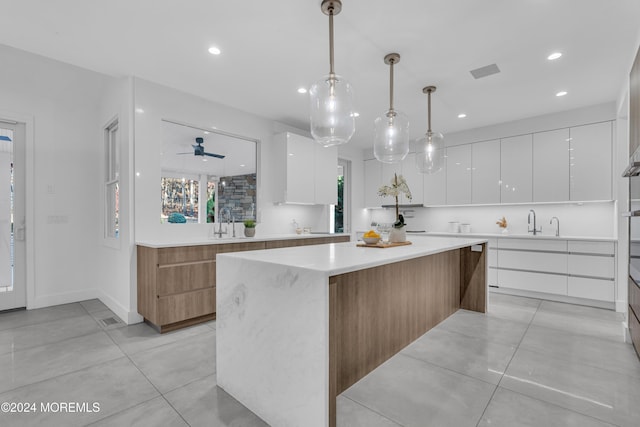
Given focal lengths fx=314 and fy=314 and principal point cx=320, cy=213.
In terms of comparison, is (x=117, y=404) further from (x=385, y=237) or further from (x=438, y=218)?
(x=438, y=218)

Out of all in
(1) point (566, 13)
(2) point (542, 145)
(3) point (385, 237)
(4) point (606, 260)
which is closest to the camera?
(1) point (566, 13)

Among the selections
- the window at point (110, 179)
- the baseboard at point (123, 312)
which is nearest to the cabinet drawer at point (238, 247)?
the baseboard at point (123, 312)

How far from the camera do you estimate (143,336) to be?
9.78 feet

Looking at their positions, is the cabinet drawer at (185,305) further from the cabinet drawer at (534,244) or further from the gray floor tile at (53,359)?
the cabinet drawer at (534,244)

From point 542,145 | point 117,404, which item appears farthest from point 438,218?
point 117,404

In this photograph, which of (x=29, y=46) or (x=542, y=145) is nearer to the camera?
(x=29, y=46)

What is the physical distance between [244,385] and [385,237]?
2144mm

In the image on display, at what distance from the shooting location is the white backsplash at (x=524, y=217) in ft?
14.5

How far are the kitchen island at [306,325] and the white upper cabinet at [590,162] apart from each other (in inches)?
126

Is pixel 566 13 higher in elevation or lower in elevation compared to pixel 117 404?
higher

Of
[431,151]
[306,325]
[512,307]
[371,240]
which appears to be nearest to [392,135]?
[431,151]

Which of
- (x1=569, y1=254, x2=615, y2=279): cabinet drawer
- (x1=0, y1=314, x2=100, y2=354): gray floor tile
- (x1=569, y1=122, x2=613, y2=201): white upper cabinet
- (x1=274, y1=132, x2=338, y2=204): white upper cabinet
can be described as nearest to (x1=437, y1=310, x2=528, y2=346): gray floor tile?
(x1=569, y1=254, x2=615, y2=279): cabinet drawer

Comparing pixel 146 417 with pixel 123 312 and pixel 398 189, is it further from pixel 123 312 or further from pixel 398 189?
pixel 398 189

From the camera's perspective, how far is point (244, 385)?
190cm
